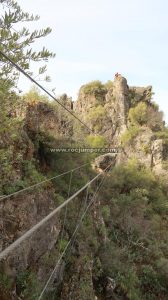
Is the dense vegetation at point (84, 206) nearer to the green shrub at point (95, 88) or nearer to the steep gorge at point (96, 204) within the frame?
the steep gorge at point (96, 204)

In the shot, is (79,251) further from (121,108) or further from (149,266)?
(121,108)

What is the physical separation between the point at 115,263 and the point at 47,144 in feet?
19.8

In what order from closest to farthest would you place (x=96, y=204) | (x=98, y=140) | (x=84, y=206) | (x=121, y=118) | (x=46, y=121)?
(x=84, y=206) → (x=46, y=121) → (x=96, y=204) → (x=98, y=140) → (x=121, y=118)

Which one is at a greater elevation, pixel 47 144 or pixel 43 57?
pixel 43 57

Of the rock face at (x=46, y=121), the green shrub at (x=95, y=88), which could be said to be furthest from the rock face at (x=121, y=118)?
the rock face at (x=46, y=121)

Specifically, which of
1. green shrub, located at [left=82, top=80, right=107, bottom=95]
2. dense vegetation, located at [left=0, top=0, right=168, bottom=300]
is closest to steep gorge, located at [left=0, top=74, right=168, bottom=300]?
dense vegetation, located at [left=0, top=0, right=168, bottom=300]

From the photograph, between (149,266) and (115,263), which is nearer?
(115,263)

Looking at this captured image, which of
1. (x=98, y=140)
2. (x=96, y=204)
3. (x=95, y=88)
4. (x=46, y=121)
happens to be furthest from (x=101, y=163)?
(x=95, y=88)

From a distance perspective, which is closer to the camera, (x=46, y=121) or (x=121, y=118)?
(x=46, y=121)

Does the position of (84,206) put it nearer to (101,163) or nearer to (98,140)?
A: (101,163)

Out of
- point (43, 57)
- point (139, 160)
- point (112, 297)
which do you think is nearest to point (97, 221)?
point (112, 297)

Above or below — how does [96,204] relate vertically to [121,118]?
below

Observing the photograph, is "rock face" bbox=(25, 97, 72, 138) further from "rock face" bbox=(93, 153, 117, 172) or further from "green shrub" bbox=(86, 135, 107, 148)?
"green shrub" bbox=(86, 135, 107, 148)

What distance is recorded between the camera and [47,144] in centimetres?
1434
